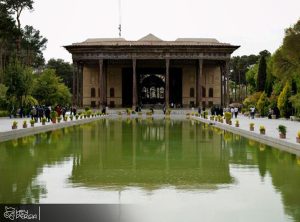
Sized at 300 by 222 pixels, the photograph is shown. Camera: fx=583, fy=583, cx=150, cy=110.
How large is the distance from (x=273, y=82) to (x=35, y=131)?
108ft

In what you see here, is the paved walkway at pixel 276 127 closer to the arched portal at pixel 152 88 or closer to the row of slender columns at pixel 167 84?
the row of slender columns at pixel 167 84

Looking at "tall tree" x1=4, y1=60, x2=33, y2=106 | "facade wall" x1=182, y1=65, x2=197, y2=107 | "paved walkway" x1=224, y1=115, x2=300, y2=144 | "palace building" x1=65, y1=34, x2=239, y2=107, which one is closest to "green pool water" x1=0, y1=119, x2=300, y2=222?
"paved walkway" x1=224, y1=115, x2=300, y2=144

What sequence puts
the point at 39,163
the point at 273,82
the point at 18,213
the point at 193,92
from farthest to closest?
the point at 193,92
the point at 273,82
the point at 39,163
the point at 18,213

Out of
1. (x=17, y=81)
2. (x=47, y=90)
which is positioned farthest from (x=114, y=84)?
(x=17, y=81)

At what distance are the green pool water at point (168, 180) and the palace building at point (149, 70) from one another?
174 feet

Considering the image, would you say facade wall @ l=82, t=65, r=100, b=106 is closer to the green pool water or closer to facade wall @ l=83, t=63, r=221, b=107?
facade wall @ l=83, t=63, r=221, b=107

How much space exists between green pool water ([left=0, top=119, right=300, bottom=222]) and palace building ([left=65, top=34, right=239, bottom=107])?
5302 centimetres

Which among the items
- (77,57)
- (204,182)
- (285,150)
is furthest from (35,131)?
(77,57)

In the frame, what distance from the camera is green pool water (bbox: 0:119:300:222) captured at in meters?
8.48

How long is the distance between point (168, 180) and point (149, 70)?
234ft

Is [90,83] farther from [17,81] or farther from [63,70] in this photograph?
[17,81]

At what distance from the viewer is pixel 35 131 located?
95.5ft

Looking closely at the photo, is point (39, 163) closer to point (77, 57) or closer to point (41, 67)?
point (77, 57)

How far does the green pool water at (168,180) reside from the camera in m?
8.48
